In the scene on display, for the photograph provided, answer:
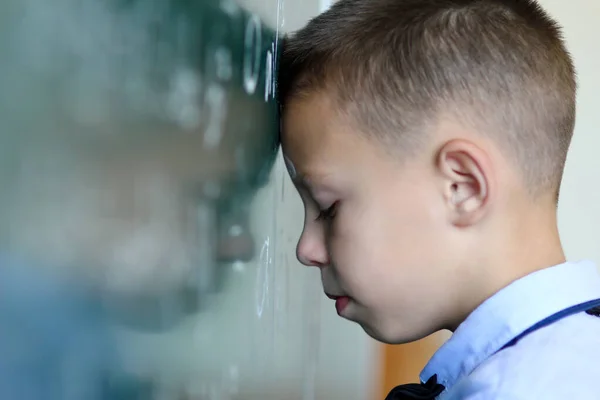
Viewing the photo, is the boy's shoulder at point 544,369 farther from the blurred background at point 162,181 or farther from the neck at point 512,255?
the blurred background at point 162,181

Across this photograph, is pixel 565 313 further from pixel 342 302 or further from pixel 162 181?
pixel 162 181

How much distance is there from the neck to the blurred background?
0.18 metres

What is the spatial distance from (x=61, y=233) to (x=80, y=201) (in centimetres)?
2

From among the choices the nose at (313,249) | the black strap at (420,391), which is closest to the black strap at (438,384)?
the black strap at (420,391)

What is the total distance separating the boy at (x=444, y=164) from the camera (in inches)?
17.2

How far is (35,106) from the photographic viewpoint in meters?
0.25

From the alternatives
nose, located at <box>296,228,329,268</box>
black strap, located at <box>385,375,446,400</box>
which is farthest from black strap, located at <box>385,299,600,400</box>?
nose, located at <box>296,228,329,268</box>

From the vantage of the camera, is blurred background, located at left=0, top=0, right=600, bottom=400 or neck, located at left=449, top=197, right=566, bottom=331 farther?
neck, located at left=449, top=197, right=566, bottom=331

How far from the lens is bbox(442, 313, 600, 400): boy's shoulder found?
373 millimetres

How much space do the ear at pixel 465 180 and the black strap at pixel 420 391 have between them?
0.13 m

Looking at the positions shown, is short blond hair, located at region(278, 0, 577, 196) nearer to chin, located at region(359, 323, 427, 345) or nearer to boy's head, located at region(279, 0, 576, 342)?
boy's head, located at region(279, 0, 576, 342)

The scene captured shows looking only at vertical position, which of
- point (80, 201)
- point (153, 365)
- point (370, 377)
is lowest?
point (370, 377)

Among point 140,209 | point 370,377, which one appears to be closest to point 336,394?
point 370,377

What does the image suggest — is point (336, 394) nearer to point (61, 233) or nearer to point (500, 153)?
point (500, 153)
